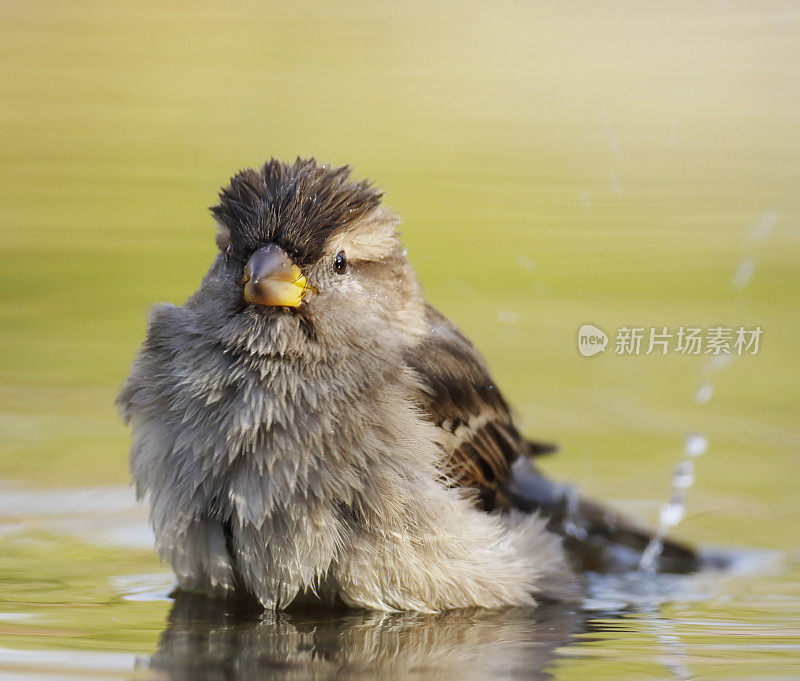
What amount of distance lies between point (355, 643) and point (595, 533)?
6.02 ft

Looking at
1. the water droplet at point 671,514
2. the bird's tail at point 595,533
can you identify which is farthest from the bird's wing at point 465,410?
the water droplet at point 671,514

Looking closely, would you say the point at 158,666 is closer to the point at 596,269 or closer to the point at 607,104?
the point at 596,269

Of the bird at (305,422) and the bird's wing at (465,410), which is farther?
the bird's wing at (465,410)

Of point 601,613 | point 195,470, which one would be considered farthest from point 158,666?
point 601,613

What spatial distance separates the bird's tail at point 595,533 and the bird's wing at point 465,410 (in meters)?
0.28

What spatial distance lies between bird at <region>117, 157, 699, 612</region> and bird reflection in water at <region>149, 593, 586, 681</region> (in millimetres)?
75

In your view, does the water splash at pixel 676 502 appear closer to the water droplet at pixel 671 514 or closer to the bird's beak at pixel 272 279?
the water droplet at pixel 671 514

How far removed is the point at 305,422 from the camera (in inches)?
167

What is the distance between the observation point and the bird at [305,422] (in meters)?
4.18

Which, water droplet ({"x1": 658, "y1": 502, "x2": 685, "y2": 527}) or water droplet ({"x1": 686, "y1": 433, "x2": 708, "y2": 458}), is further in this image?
water droplet ({"x1": 686, "y1": 433, "x2": 708, "y2": 458})

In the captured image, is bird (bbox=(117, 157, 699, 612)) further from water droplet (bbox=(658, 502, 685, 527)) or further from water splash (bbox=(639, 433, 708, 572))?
water droplet (bbox=(658, 502, 685, 527))

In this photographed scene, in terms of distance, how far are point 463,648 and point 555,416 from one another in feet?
10.5

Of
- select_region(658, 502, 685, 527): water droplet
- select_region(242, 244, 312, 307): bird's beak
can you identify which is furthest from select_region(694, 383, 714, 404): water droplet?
select_region(242, 244, 312, 307): bird's beak

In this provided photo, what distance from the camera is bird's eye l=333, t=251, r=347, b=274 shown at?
437 centimetres
